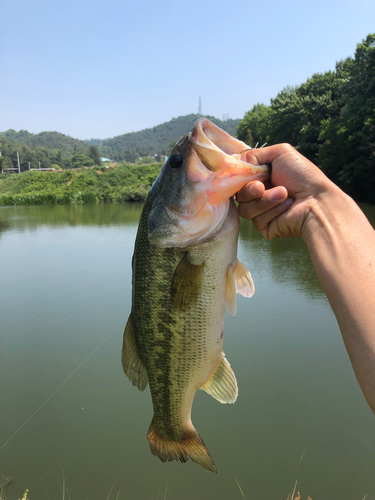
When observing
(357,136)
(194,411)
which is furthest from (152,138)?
(194,411)

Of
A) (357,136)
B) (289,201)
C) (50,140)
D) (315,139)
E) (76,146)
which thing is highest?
(50,140)

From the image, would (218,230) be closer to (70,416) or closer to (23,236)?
(70,416)

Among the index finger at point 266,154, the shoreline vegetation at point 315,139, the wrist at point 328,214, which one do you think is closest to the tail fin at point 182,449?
the wrist at point 328,214

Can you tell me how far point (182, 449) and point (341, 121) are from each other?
25239 millimetres

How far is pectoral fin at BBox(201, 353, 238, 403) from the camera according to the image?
1629 mm

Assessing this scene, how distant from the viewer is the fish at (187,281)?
4.71ft

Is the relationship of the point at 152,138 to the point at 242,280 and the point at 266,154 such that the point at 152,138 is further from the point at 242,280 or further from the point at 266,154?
the point at 242,280

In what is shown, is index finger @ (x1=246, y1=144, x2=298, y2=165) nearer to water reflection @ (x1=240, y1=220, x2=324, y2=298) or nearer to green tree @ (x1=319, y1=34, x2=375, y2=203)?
water reflection @ (x1=240, y1=220, x2=324, y2=298)

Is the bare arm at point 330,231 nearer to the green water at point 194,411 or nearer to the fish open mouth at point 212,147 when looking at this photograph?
the fish open mouth at point 212,147

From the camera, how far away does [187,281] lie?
1485mm

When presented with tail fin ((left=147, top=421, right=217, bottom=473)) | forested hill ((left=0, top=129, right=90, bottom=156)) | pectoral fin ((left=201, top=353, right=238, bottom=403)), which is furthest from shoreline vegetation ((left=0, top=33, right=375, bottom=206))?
forested hill ((left=0, top=129, right=90, bottom=156))

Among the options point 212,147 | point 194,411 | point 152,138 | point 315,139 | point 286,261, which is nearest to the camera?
point 212,147

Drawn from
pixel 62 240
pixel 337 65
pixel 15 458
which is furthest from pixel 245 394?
pixel 337 65

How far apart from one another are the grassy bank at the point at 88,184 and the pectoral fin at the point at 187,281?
38.4 metres
